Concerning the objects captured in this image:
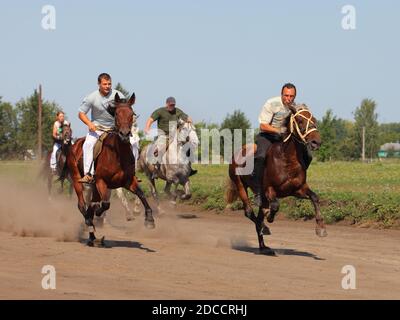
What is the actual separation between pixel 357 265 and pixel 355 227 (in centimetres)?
667

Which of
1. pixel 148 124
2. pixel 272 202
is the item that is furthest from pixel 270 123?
pixel 148 124

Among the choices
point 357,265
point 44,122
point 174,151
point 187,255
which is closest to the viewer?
point 357,265

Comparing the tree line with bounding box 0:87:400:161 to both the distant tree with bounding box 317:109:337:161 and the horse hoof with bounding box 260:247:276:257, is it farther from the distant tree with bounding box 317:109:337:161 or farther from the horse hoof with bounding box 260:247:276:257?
the horse hoof with bounding box 260:247:276:257

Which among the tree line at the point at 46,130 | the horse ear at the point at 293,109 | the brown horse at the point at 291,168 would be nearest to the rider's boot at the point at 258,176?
the brown horse at the point at 291,168

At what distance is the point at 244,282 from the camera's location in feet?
36.4

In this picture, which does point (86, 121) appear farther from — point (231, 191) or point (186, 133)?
point (186, 133)

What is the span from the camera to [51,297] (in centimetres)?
941

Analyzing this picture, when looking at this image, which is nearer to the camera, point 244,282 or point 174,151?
point 244,282

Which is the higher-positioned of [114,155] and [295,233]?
[114,155]

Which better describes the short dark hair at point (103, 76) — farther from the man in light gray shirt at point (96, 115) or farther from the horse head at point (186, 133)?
the horse head at point (186, 133)

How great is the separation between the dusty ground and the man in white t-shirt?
5.00ft
